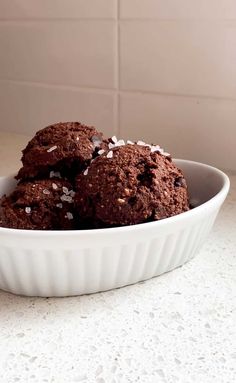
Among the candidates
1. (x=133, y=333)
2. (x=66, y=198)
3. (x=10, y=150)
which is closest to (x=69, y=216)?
(x=66, y=198)

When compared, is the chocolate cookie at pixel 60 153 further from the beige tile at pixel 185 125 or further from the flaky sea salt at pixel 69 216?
the beige tile at pixel 185 125

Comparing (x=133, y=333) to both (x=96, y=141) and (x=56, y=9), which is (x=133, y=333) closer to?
(x=96, y=141)

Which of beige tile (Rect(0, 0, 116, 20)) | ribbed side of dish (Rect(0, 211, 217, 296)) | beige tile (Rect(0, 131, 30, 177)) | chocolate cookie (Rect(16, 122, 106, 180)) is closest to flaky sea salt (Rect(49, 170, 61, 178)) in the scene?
chocolate cookie (Rect(16, 122, 106, 180))

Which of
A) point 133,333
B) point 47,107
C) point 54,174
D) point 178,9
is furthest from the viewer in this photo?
point 47,107

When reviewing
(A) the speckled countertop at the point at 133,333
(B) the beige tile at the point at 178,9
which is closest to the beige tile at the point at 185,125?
(B) the beige tile at the point at 178,9

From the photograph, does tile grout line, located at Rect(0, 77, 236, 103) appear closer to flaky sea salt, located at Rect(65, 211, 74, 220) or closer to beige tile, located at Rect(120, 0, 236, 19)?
beige tile, located at Rect(120, 0, 236, 19)

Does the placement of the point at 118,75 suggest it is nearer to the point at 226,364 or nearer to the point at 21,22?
the point at 21,22
